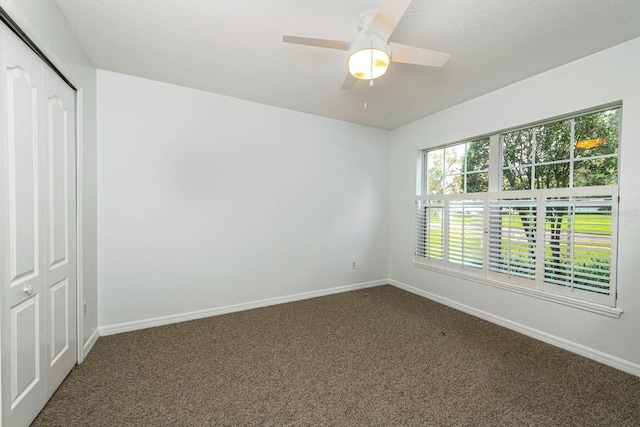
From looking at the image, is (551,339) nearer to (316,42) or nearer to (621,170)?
(621,170)

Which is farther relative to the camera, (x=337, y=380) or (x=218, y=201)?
(x=218, y=201)

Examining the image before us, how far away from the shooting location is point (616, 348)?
2.05 metres

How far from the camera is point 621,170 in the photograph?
2.07m

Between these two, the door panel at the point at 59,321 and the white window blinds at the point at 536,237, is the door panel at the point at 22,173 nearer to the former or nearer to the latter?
the door panel at the point at 59,321

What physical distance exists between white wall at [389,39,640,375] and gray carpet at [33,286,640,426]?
18 centimetres

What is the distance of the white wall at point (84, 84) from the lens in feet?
4.86

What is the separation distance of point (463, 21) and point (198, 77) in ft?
7.72

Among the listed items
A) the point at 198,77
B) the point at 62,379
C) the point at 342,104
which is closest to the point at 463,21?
the point at 342,104

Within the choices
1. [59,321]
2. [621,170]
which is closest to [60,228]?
[59,321]

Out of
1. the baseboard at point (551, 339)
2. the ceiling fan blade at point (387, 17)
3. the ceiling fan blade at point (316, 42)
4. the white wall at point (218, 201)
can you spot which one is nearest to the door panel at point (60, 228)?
the white wall at point (218, 201)

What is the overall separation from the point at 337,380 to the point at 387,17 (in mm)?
2358

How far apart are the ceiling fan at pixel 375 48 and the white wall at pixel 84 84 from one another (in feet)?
4.62

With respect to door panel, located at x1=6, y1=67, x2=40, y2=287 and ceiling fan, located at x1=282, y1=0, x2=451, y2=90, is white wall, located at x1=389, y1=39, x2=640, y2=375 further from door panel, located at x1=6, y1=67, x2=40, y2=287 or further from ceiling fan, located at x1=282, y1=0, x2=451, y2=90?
door panel, located at x1=6, y1=67, x2=40, y2=287

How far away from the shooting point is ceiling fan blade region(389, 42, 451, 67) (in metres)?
1.64
